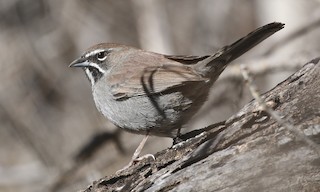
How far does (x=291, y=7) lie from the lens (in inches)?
350

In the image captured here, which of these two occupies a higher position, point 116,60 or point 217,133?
point 116,60

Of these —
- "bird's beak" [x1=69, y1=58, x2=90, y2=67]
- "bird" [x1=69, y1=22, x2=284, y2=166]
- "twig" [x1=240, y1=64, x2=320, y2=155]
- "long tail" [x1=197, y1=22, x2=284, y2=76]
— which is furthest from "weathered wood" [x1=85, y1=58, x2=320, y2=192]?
"bird's beak" [x1=69, y1=58, x2=90, y2=67]

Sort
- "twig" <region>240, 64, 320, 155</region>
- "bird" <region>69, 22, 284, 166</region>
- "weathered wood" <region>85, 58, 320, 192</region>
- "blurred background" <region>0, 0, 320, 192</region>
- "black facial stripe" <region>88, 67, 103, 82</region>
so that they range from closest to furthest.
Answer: "twig" <region>240, 64, 320, 155</region>, "weathered wood" <region>85, 58, 320, 192</region>, "bird" <region>69, 22, 284, 166</region>, "black facial stripe" <region>88, 67, 103, 82</region>, "blurred background" <region>0, 0, 320, 192</region>

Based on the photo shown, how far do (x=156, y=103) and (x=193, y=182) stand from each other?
148 cm

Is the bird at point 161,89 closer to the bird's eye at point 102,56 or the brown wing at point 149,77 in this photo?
the brown wing at point 149,77

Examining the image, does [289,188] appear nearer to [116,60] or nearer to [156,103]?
[156,103]

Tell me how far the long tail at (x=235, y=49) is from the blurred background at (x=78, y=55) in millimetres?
2728

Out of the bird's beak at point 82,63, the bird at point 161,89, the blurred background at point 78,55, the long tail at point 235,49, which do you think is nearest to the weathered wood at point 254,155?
the long tail at point 235,49

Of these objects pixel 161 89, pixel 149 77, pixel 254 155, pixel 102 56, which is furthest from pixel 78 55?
pixel 254 155

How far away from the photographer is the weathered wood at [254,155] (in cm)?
374

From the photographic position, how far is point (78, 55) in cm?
1107

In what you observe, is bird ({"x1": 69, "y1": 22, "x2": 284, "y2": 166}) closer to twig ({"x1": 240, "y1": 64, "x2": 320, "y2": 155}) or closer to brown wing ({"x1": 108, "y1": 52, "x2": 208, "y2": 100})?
brown wing ({"x1": 108, "y1": 52, "x2": 208, "y2": 100})

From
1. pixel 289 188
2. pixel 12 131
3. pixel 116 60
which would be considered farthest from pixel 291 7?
pixel 289 188

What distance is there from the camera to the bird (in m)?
5.29
